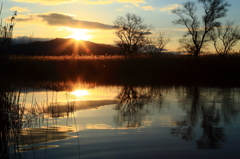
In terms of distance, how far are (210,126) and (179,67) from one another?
1384 cm

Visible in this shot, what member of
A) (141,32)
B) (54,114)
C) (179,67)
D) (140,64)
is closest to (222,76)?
(179,67)

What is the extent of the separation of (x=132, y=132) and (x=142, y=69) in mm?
14504

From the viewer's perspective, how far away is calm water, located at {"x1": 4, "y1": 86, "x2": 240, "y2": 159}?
3.54m

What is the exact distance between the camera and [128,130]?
4.62 m

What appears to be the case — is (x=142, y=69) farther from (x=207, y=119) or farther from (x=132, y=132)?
(x=132, y=132)

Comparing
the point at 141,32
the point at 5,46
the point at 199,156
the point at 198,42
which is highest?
the point at 141,32

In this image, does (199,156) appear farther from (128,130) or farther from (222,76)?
(222,76)

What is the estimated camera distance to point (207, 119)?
17.8ft

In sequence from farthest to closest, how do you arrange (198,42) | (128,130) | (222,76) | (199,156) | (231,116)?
1. (198,42)
2. (222,76)
3. (231,116)
4. (128,130)
5. (199,156)

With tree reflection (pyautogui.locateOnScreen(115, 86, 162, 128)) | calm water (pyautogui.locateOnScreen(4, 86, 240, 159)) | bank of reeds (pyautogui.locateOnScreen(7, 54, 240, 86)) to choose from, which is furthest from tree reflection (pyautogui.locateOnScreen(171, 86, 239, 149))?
bank of reeds (pyautogui.locateOnScreen(7, 54, 240, 86))

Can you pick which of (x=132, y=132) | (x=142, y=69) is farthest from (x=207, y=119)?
(x=142, y=69)

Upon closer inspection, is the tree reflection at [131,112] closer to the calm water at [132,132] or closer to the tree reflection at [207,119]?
the calm water at [132,132]

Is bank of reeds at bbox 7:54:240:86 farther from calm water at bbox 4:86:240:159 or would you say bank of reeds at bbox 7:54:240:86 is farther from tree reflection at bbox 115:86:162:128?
calm water at bbox 4:86:240:159

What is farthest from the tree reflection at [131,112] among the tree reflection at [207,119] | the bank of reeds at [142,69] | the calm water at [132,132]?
the bank of reeds at [142,69]
